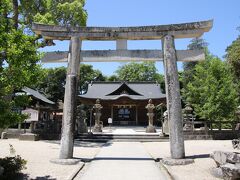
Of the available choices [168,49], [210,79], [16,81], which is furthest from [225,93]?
[16,81]

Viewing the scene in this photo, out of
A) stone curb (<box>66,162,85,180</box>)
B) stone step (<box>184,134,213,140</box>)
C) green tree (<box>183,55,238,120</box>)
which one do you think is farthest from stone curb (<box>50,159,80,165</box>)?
green tree (<box>183,55,238,120</box>)

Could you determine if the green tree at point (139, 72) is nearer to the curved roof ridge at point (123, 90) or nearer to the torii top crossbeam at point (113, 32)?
the curved roof ridge at point (123, 90)

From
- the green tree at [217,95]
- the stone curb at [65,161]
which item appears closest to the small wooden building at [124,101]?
the green tree at [217,95]

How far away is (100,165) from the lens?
9.17 meters

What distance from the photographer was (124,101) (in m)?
34.6

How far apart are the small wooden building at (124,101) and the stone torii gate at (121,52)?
2351 cm

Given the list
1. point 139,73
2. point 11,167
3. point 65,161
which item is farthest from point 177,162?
point 139,73

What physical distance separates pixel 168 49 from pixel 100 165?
482cm

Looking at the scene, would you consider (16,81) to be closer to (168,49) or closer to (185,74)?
(168,49)

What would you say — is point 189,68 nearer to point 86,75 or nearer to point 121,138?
point 86,75

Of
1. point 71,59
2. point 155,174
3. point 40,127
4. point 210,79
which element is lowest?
point 155,174

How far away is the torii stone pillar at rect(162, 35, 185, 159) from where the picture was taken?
9.33 m

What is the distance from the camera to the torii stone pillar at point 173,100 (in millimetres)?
9328

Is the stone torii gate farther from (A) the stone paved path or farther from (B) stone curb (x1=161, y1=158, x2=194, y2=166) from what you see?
(B) stone curb (x1=161, y1=158, x2=194, y2=166)
